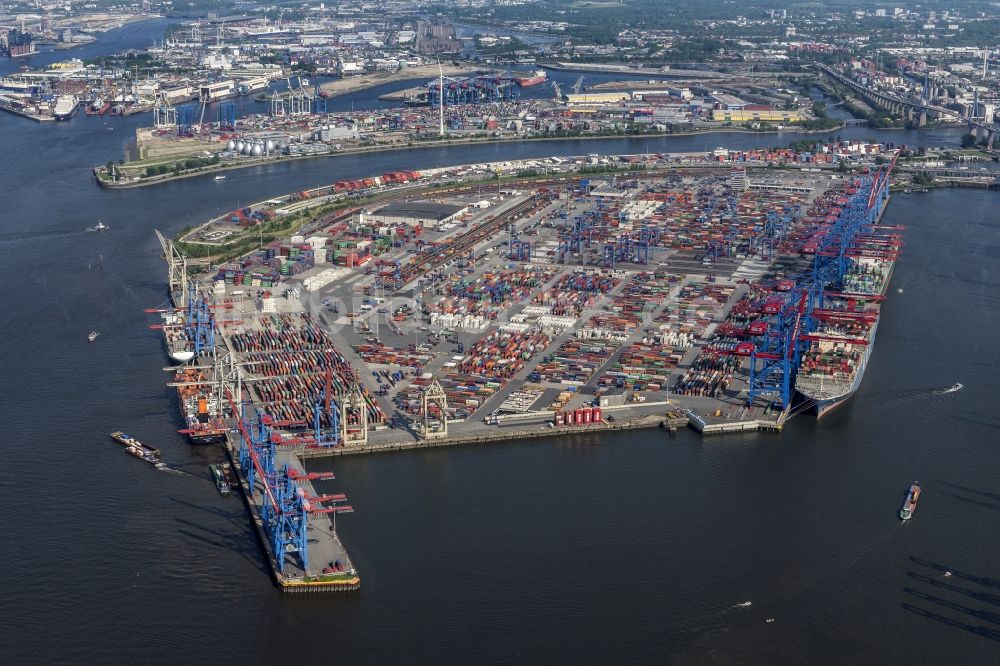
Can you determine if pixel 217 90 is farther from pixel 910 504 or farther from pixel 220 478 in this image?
pixel 910 504

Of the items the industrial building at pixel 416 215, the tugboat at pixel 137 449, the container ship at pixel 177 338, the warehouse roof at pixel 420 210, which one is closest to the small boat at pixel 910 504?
the tugboat at pixel 137 449

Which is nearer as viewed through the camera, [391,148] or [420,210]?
[420,210]

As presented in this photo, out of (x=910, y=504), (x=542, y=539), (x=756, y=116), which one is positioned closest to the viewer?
(x=542, y=539)

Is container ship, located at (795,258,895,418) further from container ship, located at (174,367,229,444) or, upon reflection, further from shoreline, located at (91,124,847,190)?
shoreline, located at (91,124,847,190)

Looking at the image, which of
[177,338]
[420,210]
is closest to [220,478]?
[177,338]

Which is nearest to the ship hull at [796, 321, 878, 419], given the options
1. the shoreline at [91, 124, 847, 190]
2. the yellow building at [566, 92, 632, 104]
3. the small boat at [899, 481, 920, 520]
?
the small boat at [899, 481, 920, 520]

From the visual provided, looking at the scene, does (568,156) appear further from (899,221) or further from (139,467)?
(139,467)

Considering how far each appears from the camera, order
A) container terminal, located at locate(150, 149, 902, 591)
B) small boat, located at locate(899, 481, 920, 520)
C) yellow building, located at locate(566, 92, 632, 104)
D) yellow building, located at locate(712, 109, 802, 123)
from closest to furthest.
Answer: small boat, located at locate(899, 481, 920, 520) → container terminal, located at locate(150, 149, 902, 591) → yellow building, located at locate(712, 109, 802, 123) → yellow building, located at locate(566, 92, 632, 104)
